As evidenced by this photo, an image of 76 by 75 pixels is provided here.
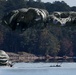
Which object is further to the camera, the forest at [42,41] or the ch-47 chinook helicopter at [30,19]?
the forest at [42,41]

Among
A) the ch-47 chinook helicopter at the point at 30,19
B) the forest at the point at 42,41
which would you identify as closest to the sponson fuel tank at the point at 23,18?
the ch-47 chinook helicopter at the point at 30,19

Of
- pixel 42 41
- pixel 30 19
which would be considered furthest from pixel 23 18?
pixel 42 41

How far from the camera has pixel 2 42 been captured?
4257 inches

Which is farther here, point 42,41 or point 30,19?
point 42,41

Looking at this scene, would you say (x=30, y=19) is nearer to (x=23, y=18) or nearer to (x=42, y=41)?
(x=23, y=18)

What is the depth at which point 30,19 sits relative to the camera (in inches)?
255

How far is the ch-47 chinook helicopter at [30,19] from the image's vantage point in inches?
253

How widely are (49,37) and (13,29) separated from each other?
348 feet

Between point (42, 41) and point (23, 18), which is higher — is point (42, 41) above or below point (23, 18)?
below

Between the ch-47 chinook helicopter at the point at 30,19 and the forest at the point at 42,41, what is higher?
the ch-47 chinook helicopter at the point at 30,19

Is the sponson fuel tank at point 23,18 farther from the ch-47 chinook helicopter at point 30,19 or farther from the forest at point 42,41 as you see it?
the forest at point 42,41

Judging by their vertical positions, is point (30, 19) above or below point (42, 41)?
above

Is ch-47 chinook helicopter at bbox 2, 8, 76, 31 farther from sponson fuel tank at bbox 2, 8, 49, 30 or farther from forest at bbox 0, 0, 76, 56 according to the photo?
forest at bbox 0, 0, 76, 56

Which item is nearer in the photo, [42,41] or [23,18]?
[23,18]
